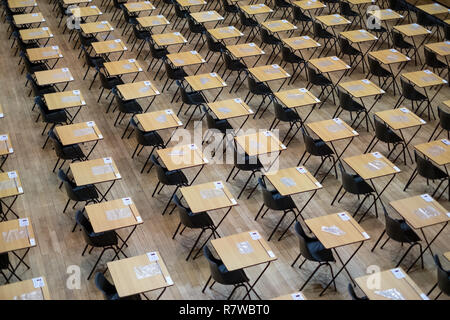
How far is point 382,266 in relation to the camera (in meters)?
8.35

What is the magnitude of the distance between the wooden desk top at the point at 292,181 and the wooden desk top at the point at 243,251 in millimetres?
1015

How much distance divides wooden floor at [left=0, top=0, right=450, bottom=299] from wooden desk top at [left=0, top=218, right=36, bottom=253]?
0.78 metres

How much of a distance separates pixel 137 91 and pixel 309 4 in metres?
5.79

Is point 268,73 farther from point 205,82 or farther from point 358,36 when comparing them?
point 358,36

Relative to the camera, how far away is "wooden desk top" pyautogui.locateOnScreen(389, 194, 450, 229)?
790cm

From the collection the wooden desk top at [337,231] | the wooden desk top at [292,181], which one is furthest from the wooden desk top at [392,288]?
the wooden desk top at [292,181]

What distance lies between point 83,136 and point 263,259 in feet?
12.0

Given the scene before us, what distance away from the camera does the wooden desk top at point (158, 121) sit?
9.62 metres

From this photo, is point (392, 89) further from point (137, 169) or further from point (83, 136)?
point (83, 136)

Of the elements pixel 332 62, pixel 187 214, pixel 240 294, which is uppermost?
pixel 332 62

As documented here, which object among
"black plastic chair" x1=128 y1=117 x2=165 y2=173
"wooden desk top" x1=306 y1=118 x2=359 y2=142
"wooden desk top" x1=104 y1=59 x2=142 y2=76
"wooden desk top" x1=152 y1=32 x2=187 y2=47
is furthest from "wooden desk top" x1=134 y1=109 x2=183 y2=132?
"wooden desk top" x1=152 y1=32 x2=187 y2=47

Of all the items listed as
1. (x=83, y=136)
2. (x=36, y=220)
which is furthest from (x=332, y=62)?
(x=36, y=220)

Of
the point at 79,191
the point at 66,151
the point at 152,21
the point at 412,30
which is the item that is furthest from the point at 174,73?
the point at 412,30

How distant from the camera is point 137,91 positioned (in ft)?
35.1
